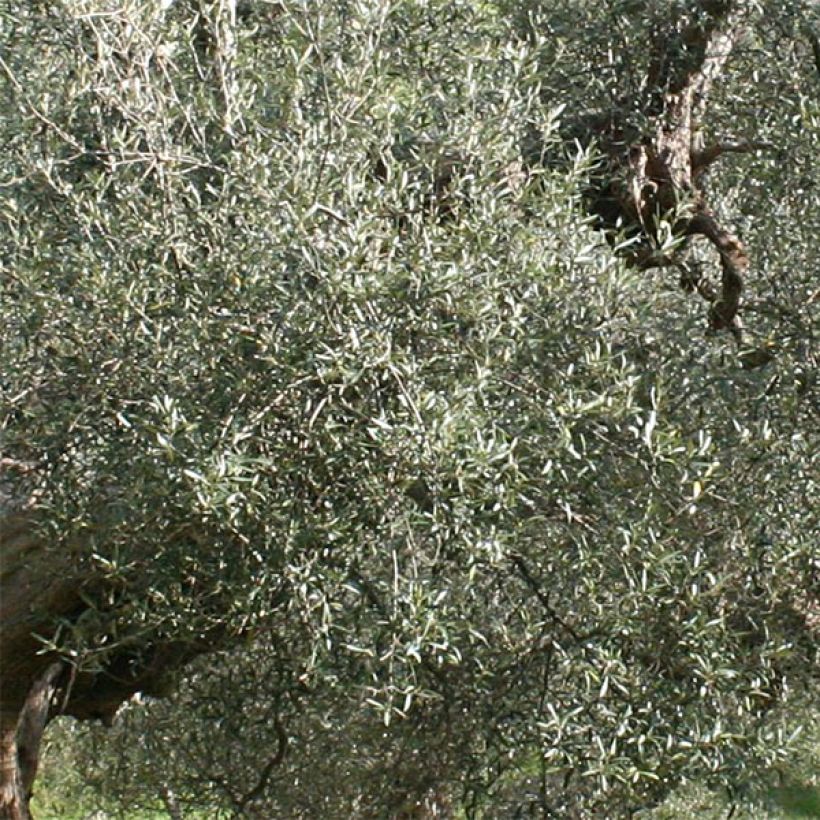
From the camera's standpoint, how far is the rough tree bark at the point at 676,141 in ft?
21.1

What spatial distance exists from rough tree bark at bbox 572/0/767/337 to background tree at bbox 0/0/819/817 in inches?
13.5

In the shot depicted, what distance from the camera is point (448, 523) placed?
479 centimetres

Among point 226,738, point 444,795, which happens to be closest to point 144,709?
point 226,738

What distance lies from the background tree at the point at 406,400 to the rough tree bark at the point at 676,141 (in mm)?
342

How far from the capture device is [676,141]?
6762 mm

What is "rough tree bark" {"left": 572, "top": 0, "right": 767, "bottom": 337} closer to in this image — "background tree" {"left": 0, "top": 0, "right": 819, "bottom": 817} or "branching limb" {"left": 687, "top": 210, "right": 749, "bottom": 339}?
"branching limb" {"left": 687, "top": 210, "right": 749, "bottom": 339}

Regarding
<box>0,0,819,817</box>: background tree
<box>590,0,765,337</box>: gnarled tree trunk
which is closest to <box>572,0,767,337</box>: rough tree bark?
<box>590,0,765,337</box>: gnarled tree trunk

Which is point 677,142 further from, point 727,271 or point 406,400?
point 406,400

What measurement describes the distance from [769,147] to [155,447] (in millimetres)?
2981

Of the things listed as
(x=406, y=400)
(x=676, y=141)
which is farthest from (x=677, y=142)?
(x=406, y=400)

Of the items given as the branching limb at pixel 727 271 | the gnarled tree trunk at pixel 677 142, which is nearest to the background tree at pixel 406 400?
the branching limb at pixel 727 271

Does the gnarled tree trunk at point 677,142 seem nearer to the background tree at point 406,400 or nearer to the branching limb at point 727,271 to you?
the branching limb at point 727,271

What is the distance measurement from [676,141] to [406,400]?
274 centimetres

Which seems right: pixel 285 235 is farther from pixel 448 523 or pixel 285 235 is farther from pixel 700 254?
pixel 700 254
